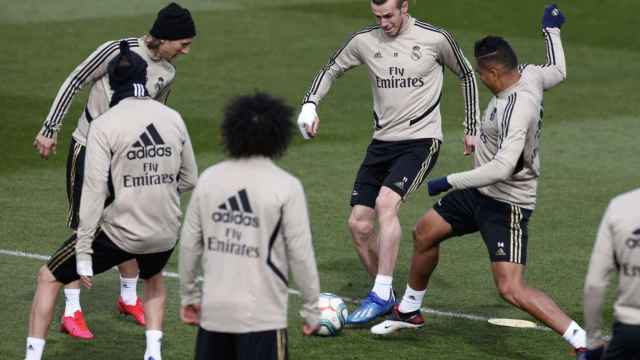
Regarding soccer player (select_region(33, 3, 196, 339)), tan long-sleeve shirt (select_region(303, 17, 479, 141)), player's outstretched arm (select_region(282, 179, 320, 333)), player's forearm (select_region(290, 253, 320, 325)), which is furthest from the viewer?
tan long-sleeve shirt (select_region(303, 17, 479, 141))

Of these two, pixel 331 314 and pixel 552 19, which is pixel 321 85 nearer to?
pixel 552 19

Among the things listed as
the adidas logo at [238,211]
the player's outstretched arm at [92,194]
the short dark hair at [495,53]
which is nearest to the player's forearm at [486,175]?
the short dark hair at [495,53]

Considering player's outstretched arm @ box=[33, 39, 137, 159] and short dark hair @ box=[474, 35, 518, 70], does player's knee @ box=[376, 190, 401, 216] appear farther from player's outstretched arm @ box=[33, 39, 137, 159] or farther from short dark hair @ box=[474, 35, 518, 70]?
player's outstretched arm @ box=[33, 39, 137, 159]

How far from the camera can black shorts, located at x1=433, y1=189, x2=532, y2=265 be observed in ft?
35.7

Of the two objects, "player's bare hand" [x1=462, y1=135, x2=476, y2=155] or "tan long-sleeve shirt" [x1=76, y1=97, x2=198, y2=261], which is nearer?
"tan long-sleeve shirt" [x1=76, y1=97, x2=198, y2=261]

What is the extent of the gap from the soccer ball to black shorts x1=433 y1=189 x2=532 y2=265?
109 cm

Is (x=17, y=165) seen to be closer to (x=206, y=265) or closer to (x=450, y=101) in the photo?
(x=450, y=101)

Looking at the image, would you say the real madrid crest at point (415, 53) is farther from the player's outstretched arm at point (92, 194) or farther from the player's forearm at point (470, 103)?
the player's outstretched arm at point (92, 194)

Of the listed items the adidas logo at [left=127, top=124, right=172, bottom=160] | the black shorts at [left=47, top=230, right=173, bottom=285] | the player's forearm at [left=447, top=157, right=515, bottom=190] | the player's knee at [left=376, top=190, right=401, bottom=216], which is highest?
the adidas logo at [left=127, top=124, right=172, bottom=160]

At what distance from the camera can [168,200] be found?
9.85 m

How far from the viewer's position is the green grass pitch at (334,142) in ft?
38.2

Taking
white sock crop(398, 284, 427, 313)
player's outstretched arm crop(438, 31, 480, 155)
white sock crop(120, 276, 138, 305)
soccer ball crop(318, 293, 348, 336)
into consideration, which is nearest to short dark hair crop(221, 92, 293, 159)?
soccer ball crop(318, 293, 348, 336)

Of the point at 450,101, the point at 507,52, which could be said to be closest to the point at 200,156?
the point at 450,101

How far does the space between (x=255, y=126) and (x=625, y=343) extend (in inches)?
92.6
